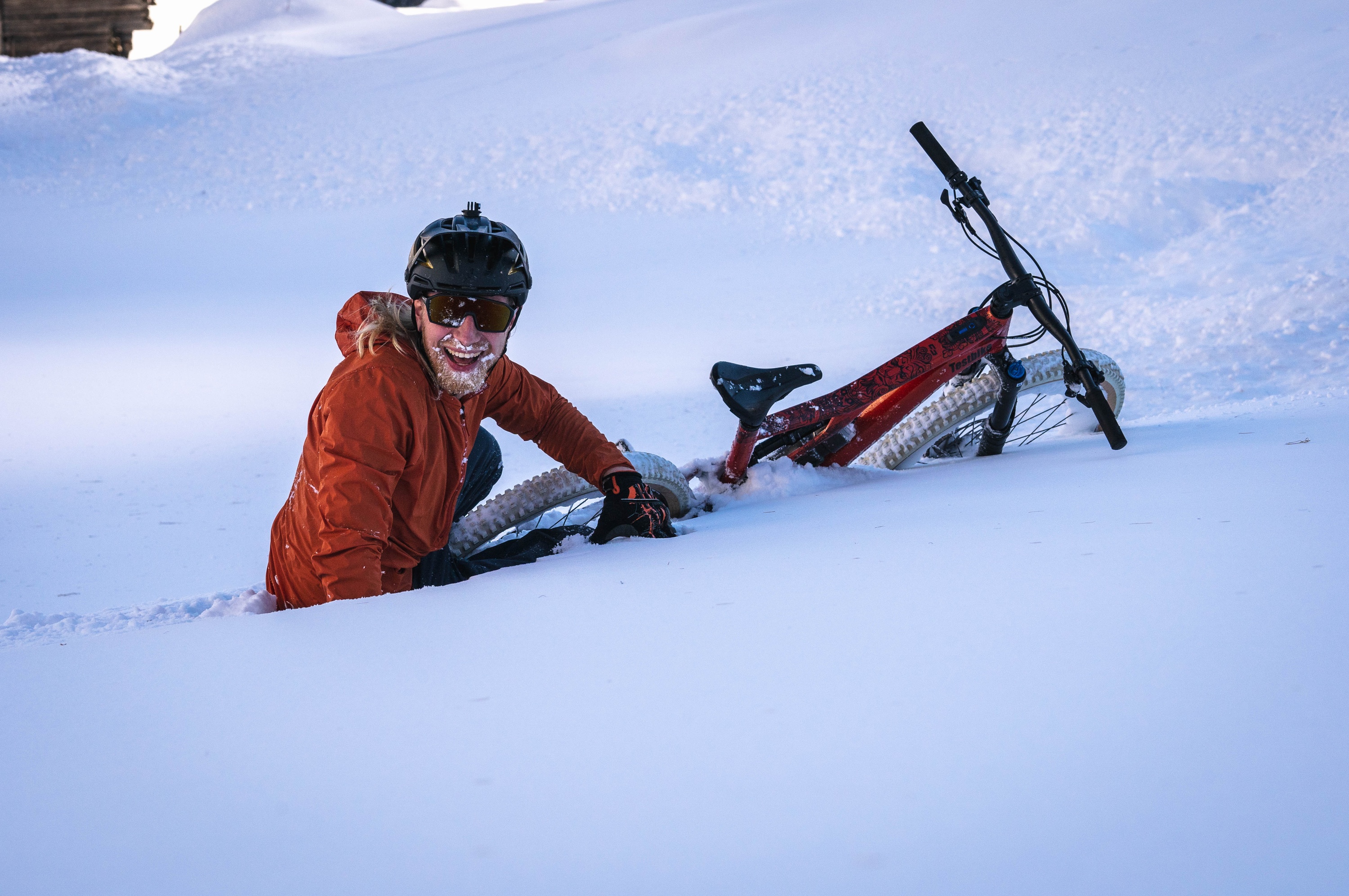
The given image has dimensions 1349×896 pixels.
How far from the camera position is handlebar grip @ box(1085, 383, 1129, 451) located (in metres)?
2.76

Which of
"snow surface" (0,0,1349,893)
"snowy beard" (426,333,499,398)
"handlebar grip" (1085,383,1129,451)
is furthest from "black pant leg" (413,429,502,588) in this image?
"handlebar grip" (1085,383,1129,451)

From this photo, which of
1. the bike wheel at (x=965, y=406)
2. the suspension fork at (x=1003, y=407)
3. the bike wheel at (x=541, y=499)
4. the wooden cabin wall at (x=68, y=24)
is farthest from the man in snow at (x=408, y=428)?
the wooden cabin wall at (x=68, y=24)

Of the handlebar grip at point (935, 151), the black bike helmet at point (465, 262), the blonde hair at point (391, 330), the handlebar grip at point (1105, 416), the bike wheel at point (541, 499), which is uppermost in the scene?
the handlebar grip at point (935, 151)

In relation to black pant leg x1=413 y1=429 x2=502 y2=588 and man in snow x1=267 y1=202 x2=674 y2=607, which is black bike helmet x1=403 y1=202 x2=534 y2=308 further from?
black pant leg x1=413 y1=429 x2=502 y2=588

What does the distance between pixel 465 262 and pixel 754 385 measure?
3.29 ft

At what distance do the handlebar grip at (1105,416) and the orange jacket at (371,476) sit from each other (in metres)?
1.73

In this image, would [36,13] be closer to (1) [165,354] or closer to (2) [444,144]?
(2) [444,144]

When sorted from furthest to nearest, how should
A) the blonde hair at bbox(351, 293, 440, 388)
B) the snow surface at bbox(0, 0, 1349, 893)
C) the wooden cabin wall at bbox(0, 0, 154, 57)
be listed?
1. the wooden cabin wall at bbox(0, 0, 154, 57)
2. the blonde hair at bbox(351, 293, 440, 388)
3. the snow surface at bbox(0, 0, 1349, 893)

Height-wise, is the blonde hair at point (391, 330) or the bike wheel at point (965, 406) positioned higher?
the blonde hair at point (391, 330)

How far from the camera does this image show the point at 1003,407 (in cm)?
313

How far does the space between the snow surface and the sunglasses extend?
628 millimetres

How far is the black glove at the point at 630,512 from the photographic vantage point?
2.69 m

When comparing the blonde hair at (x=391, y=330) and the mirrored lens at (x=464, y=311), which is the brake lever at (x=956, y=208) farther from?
the blonde hair at (x=391, y=330)

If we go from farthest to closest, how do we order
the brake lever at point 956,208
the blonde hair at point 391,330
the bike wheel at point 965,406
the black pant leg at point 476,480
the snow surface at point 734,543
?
the bike wheel at point 965,406 → the brake lever at point 956,208 → the black pant leg at point 476,480 → the blonde hair at point 391,330 → the snow surface at point 734,543
